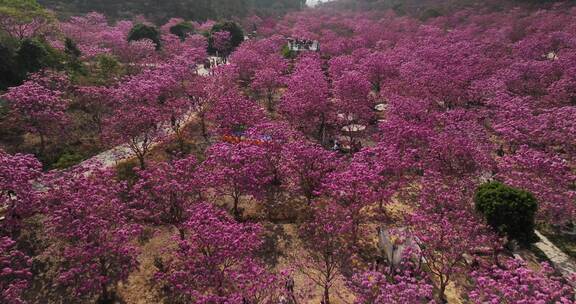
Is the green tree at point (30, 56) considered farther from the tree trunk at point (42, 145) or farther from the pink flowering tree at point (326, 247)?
the pink flowering tree at point (326, 247)

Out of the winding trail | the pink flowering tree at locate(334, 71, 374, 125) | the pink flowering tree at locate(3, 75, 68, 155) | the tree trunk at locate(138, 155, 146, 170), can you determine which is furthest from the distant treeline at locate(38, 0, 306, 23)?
the winding trail

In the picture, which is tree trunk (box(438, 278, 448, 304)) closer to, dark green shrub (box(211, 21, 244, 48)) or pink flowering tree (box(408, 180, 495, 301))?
pink flowering tree (box(408, 180, 495, 301))

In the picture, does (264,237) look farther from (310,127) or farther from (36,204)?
(310,127)

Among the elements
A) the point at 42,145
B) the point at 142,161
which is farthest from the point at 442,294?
the point at 42,145

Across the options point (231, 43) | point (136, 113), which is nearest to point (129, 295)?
point (136, 113)

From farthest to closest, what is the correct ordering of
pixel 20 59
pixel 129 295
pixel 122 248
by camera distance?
pixel 20 59
pixel 129 295
pixel 122 248

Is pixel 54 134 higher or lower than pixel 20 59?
lower

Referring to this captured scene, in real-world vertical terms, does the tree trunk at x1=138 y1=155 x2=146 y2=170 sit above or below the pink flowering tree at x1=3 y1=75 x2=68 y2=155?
below
